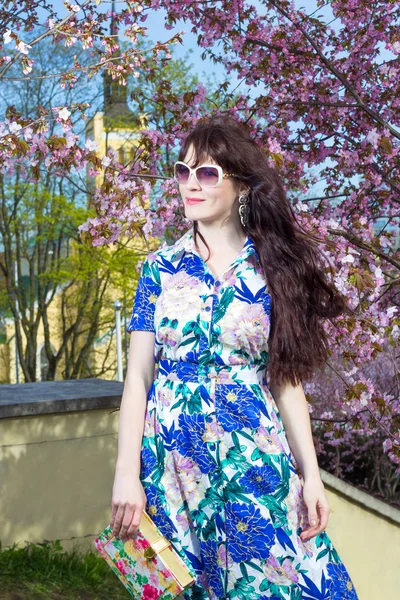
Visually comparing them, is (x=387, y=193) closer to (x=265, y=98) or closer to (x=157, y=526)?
(x=265, y=98)

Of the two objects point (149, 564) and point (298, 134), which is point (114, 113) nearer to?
point (298, 134)

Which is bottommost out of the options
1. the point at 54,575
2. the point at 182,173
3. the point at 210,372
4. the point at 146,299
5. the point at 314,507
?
the point at 54,575

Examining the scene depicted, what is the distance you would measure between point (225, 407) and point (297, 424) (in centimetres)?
24

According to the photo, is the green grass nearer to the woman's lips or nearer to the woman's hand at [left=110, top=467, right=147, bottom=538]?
the woman's hand at [left=110, top=467, right=147, bottom=538]

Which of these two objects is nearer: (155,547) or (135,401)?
(155,547)

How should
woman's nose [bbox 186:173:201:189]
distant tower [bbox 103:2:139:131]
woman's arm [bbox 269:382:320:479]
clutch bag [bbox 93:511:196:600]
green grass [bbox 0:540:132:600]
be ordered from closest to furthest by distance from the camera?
clutch bag [bbox 93:511:196:600], woman's arm [bbox 269:382:320:479], woman's nose [bbox 186:173:201:189], green grass [bbox 0:540:132:600], distant tower [bbox 103:2:139:131]

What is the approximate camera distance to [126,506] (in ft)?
→ 6.97

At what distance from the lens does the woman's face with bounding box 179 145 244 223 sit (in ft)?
7.86

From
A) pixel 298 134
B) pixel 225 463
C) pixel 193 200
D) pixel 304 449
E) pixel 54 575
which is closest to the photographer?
pixel 225 463


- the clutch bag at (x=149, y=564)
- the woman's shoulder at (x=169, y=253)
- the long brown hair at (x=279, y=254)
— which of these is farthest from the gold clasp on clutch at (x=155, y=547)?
the woman's shoulder at (x=169, y=253)

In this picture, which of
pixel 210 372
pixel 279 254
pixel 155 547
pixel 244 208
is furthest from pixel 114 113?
pixel 155 547

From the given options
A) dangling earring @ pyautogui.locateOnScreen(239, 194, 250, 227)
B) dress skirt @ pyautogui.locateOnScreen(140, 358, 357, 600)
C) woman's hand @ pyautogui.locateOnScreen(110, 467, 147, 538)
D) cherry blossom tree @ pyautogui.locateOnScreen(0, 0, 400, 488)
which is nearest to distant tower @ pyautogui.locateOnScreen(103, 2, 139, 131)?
cherry blossom tree @ pyautogui.locateOnScreen(0, 0, 400, 488)

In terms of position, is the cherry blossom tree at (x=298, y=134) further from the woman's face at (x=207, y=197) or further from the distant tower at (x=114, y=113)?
the distant tower at (x=114, y=113)

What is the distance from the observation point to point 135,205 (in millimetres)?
4266
